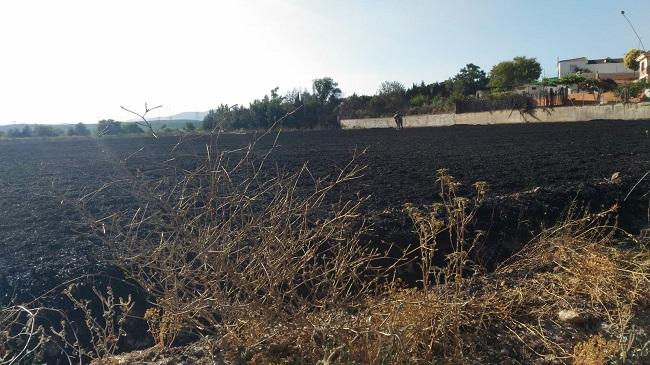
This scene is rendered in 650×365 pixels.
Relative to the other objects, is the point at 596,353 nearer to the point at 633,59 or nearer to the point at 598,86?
the point at 633,59

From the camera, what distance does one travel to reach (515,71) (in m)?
66.9

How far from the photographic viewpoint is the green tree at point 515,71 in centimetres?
6546

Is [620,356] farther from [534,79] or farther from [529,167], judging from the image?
[534,79]

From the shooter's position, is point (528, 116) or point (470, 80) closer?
point (528, 116)

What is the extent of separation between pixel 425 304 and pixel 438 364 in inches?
14.9

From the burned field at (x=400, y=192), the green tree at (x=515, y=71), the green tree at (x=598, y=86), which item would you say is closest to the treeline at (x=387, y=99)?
the green tree at (x=515, y=71)

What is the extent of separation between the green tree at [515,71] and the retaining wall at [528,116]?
58.8ft

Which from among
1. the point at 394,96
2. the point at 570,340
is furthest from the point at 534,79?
the point at 570,340

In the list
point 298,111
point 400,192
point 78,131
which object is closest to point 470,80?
point 298,111

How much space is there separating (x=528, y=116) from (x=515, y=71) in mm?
27688

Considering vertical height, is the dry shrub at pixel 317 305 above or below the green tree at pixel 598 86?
below

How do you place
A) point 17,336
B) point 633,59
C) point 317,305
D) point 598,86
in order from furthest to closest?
point 598,86, point 633,59, point 17,336, point 317,305

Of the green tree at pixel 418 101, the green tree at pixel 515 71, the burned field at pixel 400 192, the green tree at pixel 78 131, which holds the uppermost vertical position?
the green tree at pixel 515 71

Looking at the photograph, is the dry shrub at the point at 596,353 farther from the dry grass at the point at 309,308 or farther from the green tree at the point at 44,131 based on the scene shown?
the green tree at the point at 44,131
